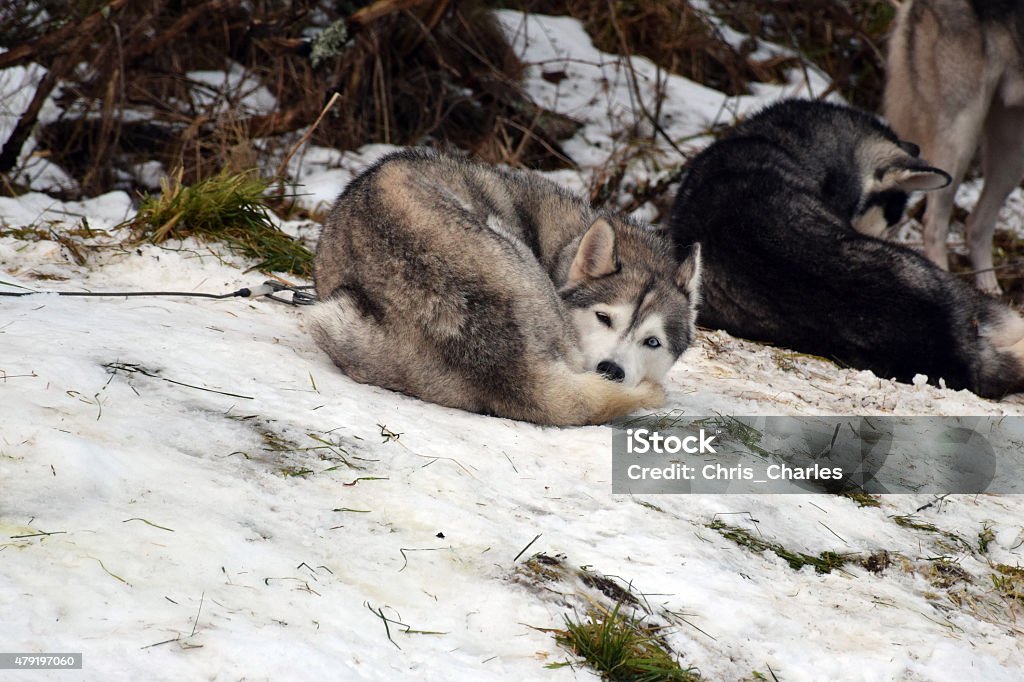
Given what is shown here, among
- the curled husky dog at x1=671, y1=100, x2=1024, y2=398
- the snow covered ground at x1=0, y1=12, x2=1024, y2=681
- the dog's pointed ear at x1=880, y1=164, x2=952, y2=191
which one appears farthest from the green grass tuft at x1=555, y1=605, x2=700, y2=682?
the dog's pointed ear at x1=880, y1=164, x2=952, y2=191

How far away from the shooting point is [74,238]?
5.69 metres

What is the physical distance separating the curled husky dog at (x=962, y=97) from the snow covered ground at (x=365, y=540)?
4.19 m

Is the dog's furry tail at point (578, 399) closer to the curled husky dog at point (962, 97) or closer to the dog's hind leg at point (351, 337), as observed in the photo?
the dog's hind leg at point (351, 337)

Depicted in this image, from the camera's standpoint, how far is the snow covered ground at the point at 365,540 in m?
2.34

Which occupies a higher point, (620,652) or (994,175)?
(994,175)

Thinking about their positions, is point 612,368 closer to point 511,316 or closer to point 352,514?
point 511,316

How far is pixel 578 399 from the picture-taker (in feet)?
12.7

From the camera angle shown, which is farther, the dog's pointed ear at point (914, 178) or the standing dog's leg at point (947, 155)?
the standing dog's leg at point (947, 155)

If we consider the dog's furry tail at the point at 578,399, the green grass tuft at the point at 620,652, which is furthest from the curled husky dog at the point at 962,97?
the green grass tuft at the point at 620,652

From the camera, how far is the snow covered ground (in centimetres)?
234

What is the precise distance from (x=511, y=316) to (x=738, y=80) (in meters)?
7.78

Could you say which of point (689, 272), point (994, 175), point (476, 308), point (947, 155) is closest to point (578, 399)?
point (476, 308)

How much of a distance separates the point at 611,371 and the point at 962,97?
15.5 ft

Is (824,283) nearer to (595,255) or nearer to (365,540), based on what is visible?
(595,255)
